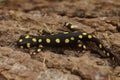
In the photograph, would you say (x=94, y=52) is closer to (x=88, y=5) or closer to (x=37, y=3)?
(x=88, y=5)

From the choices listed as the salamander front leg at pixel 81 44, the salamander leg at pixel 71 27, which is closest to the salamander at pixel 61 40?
the salamander front leg at pixel 81 44

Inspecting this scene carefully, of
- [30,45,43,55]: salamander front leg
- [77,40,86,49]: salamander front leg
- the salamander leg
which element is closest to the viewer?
[30,45,43,55]: salamander front leg

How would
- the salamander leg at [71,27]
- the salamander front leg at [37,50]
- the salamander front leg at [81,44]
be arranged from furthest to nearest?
the salamander leg at [71,27], the salamander front leg at [81,44], the salamander front leg at [37,50]

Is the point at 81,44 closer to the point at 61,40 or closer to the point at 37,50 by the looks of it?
the point at 61,40

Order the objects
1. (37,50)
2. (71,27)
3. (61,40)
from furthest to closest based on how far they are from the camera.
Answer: (71,27), (61,40), (37,50)

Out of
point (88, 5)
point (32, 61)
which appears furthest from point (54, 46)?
point (88, 5)

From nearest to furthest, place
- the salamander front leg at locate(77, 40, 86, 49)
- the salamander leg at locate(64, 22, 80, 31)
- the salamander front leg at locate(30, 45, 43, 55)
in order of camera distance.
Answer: the salamander front leg at locate(30, 45, 43, 55), the salamander front leg at locate(77, 40, 86, 49), the salamander leg at locate(64, 22, 80, 31)

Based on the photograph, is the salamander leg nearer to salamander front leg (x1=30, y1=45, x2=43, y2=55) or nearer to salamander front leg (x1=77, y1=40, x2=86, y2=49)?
salamander front leg (x1=77, y1=40, x2=86, y2=49)

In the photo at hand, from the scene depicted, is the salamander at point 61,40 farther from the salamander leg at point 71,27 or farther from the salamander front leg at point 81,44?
the salamander leg at point 71,27

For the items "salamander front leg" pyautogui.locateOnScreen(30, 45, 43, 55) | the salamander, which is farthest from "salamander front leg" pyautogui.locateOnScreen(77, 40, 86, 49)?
"salamander front leg" pyautogui.locateOnScreen(30, 45, 43, 55)

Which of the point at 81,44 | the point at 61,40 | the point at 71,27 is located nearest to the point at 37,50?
the point at 61,40

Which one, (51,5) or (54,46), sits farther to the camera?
(51,5)
